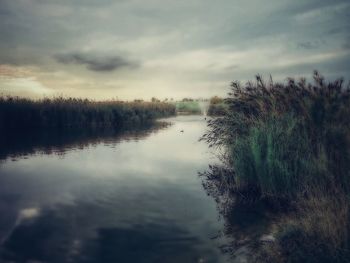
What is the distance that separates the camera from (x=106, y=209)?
27.4 feet

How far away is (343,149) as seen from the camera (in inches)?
311

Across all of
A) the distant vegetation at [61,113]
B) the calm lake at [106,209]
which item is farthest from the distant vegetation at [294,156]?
the distant vegetation at [61,113]

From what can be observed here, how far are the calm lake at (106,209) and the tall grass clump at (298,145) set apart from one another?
1.65m

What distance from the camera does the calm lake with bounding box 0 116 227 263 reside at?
19.4 ft

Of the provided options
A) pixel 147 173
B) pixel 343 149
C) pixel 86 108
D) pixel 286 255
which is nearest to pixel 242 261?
pixel 286 255

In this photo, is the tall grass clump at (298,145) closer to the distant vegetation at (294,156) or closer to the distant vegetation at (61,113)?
the distant vegetation at (294,156)

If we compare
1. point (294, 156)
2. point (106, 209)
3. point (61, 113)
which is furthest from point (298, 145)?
point (61, 113)

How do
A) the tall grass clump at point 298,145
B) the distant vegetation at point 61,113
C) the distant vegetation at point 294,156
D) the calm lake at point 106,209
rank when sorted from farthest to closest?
the distant vegetation at point 61,113 → the tall grass clump at point 298,145 → the distant vegetation at point 294,156 → the calm lake at point 106,209

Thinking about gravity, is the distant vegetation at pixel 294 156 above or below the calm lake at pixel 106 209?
above

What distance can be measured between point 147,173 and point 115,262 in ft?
24.1

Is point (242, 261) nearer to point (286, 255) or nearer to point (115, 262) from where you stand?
point (286, 255)

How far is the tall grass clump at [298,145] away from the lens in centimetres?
789

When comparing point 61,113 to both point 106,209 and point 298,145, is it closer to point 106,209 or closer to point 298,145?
point 106,209

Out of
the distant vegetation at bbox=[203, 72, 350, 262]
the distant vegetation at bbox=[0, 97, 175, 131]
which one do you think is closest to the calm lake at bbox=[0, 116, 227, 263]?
the distant vegetation at bbox=[203, 72, 350, 262]
